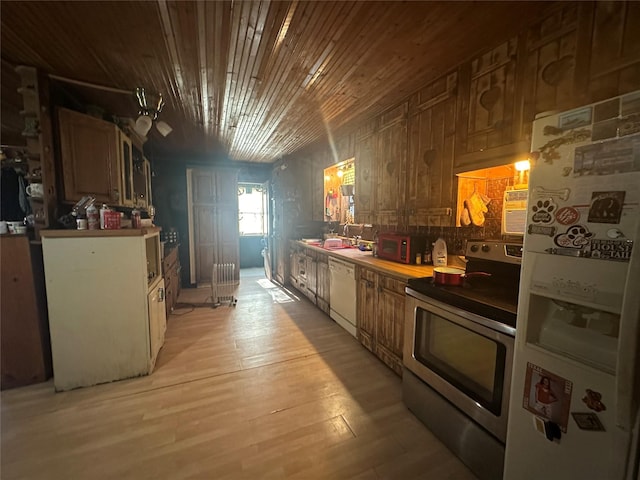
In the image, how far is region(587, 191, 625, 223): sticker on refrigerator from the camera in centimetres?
82

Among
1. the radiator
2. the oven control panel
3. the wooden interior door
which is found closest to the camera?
the oven control panel

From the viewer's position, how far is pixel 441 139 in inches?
80.1

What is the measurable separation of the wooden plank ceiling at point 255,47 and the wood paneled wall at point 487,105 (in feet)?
0.43

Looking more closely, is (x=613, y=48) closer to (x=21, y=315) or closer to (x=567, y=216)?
(x=567, y=216)

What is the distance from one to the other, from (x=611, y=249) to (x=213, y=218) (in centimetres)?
523

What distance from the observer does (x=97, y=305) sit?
2004mm

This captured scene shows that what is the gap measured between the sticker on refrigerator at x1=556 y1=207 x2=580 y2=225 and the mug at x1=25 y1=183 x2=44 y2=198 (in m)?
3.26

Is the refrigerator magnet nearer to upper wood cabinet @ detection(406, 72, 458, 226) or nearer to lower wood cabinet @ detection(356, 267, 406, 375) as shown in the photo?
upper wood cabinet @ detection(406, 72, 458, 226)

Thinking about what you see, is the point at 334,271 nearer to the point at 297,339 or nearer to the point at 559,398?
the point at 297,339

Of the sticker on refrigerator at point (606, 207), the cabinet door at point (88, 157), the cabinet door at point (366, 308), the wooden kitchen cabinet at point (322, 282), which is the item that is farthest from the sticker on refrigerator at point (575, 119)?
the cabinet door at point (88, 157)

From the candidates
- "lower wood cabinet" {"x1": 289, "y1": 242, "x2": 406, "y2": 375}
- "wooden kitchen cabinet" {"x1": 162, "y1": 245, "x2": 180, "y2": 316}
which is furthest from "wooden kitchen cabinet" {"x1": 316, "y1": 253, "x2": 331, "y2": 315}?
"wooden kitchen cabinet" {"x1": 162, "y1": 245, "x2": 180, "y2": 316}

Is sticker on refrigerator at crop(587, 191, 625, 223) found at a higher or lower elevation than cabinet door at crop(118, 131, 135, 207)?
lower

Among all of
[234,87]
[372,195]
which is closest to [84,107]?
[234,87]

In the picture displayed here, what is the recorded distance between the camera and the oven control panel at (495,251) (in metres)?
1.50
